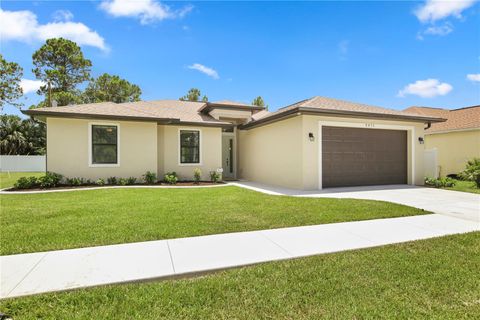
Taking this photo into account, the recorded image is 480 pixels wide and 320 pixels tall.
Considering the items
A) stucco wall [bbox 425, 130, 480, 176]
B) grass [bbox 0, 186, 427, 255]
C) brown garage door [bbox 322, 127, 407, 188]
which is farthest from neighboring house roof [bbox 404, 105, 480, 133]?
grass [bbox 0, 186, 427, 255]

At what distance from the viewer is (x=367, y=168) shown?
41.1 ft

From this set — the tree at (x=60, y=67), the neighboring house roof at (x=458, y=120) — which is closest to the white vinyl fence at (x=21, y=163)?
the tree at (x=60, y=67)

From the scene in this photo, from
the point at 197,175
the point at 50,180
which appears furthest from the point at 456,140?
the point at 50,180

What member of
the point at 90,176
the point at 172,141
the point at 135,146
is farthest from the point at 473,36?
the point at 90,176

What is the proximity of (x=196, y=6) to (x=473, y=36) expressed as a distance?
507 inches

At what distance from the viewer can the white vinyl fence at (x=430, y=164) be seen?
13.5 m

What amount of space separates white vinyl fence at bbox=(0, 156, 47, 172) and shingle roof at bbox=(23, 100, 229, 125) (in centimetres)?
1707

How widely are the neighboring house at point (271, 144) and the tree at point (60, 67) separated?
17.8m

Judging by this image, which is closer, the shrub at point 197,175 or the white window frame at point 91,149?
the white window frame at point 91,149

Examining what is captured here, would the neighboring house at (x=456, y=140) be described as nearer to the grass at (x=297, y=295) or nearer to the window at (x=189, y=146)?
the window at (x=189, y=146)

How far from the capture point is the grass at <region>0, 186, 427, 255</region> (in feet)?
15.8

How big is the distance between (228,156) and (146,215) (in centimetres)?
1065

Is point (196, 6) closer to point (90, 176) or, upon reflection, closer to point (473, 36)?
point (90, 176)

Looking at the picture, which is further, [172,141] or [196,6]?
[172,141]
